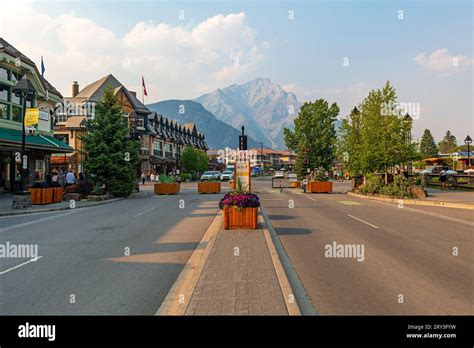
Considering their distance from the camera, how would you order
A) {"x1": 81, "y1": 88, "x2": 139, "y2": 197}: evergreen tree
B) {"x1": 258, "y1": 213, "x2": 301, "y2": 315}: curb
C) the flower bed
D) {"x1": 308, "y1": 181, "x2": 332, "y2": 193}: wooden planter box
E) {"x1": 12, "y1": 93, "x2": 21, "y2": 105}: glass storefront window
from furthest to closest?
{"x1": 308, "y1": 181, "x2": 332, "y2": 193}: wooden planter box < {"x1": 12, "y1": 93, "x2": 21, "y2": 105}: glass storefront window < {"x1": 81, "y1": 88, "x2": 139, "y2": 197}: evergreen tree < the flower bed < {"x1": 258, "y1": 213, "x2": 301, "y2": 315}: curb

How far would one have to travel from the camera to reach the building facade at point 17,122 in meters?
24.6

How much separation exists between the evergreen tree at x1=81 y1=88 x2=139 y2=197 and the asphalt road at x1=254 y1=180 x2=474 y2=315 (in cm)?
1645

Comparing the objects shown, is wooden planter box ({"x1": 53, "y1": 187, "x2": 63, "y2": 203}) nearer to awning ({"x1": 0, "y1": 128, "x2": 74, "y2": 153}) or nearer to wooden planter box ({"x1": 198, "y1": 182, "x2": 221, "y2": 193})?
awning ({"x1": 0, "y1": 128, "x2": 74, "y2": 153})

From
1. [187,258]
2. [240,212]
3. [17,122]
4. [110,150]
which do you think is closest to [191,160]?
[110,150]

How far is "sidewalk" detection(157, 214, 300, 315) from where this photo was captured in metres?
4.80

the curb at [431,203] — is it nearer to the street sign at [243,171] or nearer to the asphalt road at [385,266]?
the asphalt road at [385,266]

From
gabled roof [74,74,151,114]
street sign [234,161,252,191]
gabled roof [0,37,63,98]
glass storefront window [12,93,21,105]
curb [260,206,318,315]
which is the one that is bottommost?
curb [260,206,318,315]

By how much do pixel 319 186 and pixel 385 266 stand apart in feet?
85.9

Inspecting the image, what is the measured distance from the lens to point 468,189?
108ft

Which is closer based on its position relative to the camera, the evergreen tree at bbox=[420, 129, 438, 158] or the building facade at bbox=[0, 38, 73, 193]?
the building facade at bbox=[0, 38, 73, 193]

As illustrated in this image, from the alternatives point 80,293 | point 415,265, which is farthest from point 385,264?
point 80,293

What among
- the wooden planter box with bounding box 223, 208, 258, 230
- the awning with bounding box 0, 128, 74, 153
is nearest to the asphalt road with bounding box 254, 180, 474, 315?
the wooden planter box with bounding box 223, 208, 258, 230

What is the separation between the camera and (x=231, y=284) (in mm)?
5832
